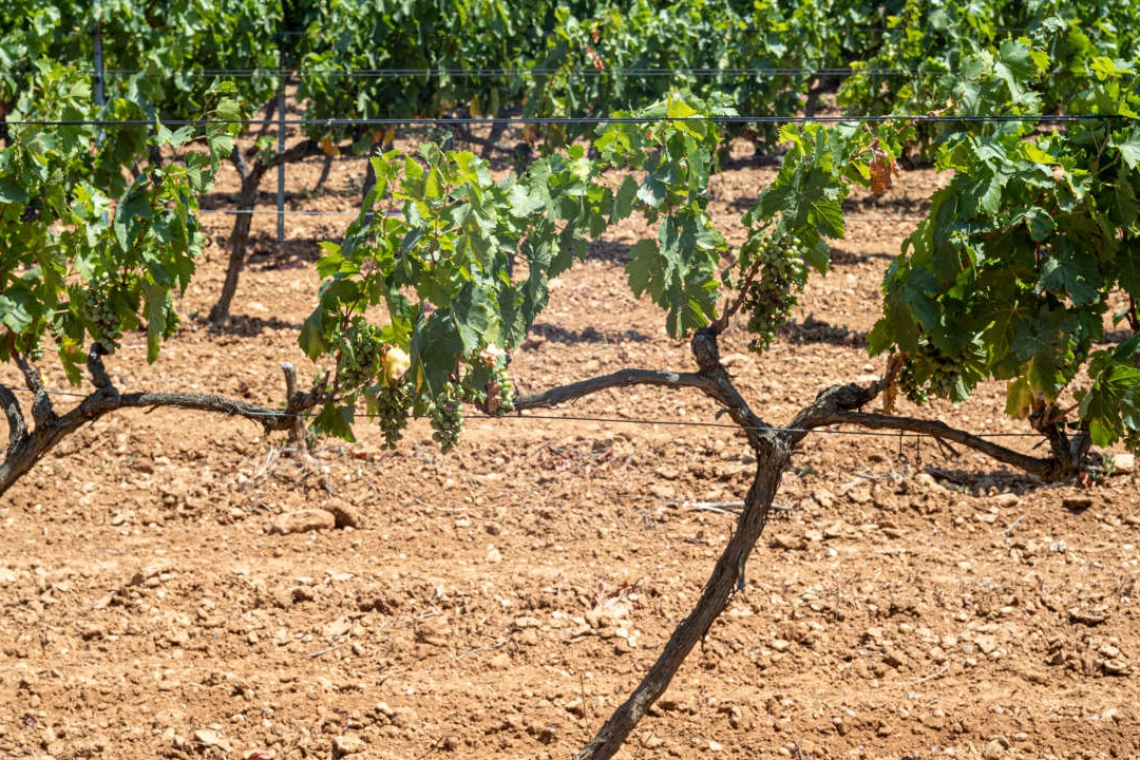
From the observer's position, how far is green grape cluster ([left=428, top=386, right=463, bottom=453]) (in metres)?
3.38

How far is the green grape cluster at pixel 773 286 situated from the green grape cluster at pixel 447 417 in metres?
0.89

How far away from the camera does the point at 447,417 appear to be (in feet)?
11.2

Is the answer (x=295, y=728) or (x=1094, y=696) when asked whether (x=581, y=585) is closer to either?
(x=295, y=728)

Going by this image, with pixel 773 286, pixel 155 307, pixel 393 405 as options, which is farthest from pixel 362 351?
pixel 773 286

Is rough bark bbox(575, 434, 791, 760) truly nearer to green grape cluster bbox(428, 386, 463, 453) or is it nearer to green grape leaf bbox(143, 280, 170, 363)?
green grape cluster bbox(428, 386, 463, 453)

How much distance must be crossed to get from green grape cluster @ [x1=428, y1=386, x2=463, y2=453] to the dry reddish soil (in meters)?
0.51

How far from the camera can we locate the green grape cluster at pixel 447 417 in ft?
11.1

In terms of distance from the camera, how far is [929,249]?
11.2 ft

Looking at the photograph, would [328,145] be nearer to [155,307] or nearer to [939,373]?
[155,307]

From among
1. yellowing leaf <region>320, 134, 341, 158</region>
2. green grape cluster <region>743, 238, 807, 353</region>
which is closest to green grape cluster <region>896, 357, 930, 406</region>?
green grape cluster <region>743, 238, 807, 353</region>

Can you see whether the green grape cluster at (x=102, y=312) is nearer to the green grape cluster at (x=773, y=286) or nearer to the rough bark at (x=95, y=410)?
the rough bark at (x=95, y=410)

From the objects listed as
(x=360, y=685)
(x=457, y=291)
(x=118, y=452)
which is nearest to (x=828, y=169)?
(x=457, y=291)

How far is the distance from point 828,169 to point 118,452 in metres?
4.59

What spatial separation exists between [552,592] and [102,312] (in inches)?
91.7
